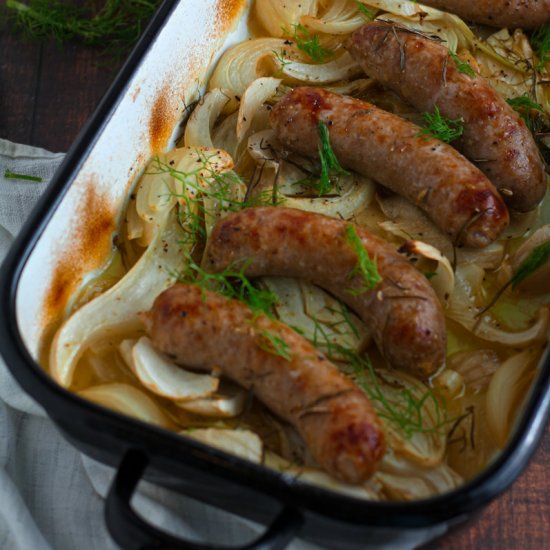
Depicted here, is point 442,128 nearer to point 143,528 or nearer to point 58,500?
point 143,528

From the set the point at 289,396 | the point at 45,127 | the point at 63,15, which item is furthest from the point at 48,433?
the point at 63,15

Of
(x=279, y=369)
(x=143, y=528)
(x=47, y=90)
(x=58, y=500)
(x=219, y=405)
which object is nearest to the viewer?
(x=143, y=528)

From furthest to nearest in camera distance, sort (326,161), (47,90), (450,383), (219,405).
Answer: (47,90) → (326,161) → (450,383) → (219,405)

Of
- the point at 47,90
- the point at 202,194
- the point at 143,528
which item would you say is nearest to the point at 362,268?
the point at 202,194

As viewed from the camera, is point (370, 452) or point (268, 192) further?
point (268, 192)

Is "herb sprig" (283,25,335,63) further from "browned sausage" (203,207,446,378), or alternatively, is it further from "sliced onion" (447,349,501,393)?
"sliced onion" (447,349,501,393)

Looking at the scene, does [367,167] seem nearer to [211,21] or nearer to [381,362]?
[381,362]

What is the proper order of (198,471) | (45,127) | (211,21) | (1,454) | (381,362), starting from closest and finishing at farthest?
(198,471)
(381,362)
(1,454)
(211,21)
(45,127)
